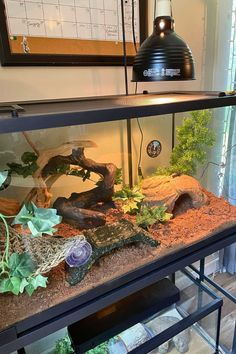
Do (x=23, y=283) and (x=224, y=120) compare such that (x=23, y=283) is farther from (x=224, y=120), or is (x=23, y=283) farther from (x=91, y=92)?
(x=224, y=120)

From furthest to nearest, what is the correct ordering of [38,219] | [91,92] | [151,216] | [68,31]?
[91,92], [68,31], [151,216], [38,219]

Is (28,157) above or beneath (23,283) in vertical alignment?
above

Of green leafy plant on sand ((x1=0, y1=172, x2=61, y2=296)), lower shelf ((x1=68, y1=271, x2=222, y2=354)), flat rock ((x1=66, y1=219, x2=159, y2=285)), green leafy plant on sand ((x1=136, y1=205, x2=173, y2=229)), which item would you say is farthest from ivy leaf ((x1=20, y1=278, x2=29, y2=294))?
lower shelf ((x1=68, y1=271, x2=222, y2=354))

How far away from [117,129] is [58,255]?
0.43 metres

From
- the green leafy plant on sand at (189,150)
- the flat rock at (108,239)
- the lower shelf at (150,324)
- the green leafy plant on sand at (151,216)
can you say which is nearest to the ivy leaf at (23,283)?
the flat rock at (108,239)

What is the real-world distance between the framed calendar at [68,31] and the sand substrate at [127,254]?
1.97 feet

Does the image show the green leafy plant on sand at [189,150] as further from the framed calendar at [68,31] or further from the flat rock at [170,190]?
the framed calendar at [68,31]

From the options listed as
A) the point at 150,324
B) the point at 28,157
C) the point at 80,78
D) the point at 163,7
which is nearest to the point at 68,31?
the point at 80,78

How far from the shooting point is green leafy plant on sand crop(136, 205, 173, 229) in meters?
0.87

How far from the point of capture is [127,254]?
775 mm

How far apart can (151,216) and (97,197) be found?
20cm

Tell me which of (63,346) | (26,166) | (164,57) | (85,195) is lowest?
(63,346)

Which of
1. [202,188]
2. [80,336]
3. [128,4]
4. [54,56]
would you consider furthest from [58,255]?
[128,4]

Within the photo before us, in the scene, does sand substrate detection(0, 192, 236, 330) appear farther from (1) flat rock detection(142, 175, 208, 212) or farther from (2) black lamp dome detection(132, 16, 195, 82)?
(2) black lamp dome detection(132, 16, 195, 82)
